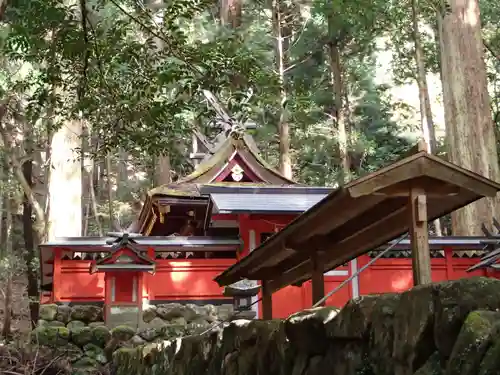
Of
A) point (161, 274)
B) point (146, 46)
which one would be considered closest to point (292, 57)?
point (161, 274)

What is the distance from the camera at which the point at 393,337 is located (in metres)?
2.18

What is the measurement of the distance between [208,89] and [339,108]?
50.1 feet

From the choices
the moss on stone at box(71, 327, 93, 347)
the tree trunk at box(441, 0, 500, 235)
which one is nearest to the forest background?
the tree trunk at box(441, 0, 500, 235)

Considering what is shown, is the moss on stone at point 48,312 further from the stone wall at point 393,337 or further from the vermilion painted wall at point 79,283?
the stone wall at point 393,337

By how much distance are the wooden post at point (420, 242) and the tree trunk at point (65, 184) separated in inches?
472

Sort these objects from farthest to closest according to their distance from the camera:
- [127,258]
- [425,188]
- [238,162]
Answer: [238,162]
[127,258]
[425,188]

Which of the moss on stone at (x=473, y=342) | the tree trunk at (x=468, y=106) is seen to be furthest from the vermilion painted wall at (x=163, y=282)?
the moss on stone at (x=473, y=342)

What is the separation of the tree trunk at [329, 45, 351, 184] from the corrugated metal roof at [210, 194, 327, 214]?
7930 mm

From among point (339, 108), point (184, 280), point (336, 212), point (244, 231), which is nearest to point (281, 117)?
point (339, 108)

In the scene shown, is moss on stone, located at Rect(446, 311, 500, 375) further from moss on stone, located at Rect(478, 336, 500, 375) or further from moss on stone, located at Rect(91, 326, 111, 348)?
moss on stone, located at Rect(91, 326, 111, 348)

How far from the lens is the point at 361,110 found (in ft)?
79.2

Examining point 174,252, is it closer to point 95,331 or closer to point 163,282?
point 163,282

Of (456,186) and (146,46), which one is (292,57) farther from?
(456,186)

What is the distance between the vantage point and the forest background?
5.88m
